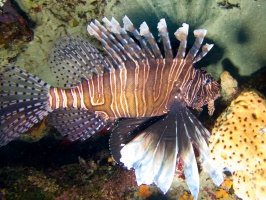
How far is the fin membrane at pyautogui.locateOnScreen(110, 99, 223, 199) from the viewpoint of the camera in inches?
130

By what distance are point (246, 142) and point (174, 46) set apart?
2.32 metres

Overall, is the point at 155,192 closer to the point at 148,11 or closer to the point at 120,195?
the point at 120,195

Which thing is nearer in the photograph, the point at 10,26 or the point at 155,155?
the point at 155,155

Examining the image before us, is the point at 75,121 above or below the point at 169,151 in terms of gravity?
above

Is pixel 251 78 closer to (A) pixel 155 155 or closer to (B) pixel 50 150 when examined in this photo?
(A) pixel 155 155

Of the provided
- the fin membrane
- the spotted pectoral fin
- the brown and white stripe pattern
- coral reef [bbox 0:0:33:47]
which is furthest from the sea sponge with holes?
coral reef [bbox 0:0:33:47]

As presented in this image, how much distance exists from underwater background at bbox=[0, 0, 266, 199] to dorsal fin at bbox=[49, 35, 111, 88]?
1.21 m

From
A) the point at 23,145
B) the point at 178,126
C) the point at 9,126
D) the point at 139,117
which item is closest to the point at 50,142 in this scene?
the point at 23,145

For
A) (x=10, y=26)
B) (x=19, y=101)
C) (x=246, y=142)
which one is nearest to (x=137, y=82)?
(x=246, y=142)

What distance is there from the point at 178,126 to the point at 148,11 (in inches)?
89.5

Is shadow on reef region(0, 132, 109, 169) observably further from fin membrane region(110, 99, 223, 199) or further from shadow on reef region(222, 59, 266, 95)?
shadow on reef region(222, 59, 266, 95)

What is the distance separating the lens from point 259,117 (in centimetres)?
302

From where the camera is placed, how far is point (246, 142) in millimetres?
2971

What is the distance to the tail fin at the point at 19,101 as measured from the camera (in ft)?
12.6
